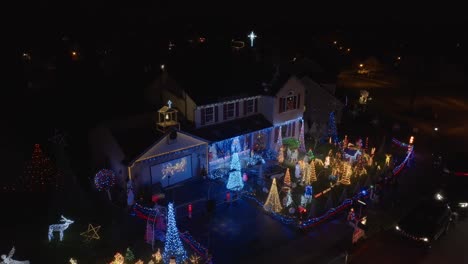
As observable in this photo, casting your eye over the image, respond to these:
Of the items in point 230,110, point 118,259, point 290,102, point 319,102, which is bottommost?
point 118,259

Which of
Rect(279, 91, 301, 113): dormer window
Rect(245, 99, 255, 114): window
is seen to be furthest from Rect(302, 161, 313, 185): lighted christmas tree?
Rect(245, 99, 255, 114): window

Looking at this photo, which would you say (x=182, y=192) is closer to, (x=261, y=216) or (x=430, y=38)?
(x=261, y=216)

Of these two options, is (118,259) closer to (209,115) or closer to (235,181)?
(235,181)

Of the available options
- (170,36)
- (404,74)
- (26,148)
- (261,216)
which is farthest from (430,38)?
(26,148)

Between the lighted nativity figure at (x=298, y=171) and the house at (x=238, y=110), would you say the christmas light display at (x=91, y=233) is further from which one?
the lighted nativity figure at (x=298, y=171)

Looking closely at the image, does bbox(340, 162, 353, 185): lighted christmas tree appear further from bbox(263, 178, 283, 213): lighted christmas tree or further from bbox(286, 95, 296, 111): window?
bbox(286, 95, 296, 111): window

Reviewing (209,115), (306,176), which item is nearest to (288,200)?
(306,176)
